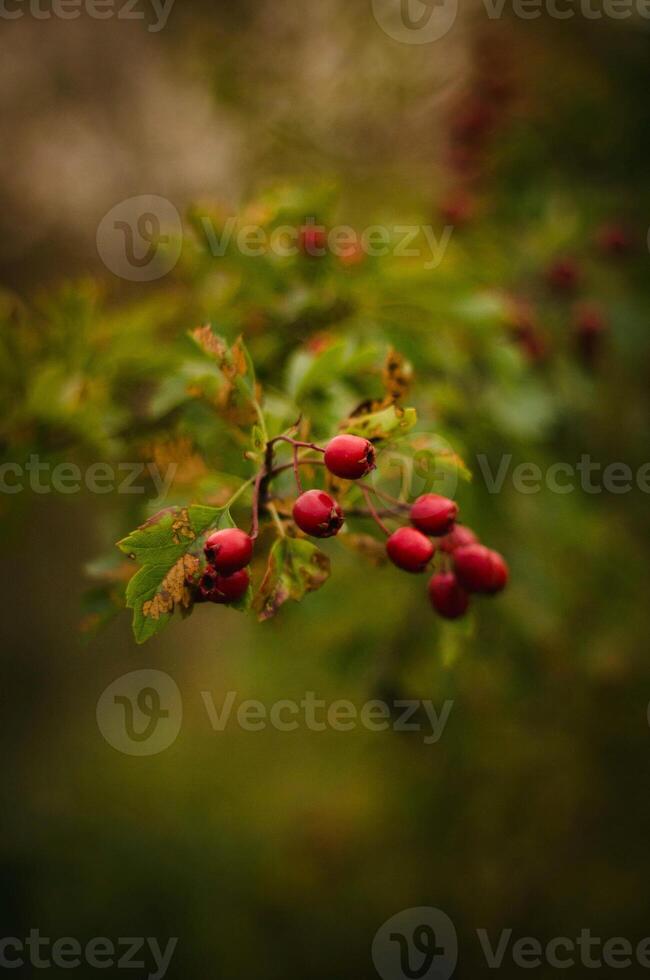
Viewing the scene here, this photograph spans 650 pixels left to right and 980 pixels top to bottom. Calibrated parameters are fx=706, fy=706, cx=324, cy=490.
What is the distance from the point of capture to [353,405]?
1279 millimetres

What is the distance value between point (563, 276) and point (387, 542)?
1.41 metres

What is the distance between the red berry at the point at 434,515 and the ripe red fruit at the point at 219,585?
0.25 m

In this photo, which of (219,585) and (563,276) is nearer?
(219,585)

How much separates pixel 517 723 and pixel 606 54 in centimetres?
236

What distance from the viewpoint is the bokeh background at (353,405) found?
1546 mm

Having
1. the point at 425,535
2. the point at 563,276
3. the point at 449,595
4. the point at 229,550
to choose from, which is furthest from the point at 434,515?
the point at 563,276

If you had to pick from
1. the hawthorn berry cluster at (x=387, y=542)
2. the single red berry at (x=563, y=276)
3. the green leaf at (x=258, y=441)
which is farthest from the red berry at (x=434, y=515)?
the single red berry at (x=563, y=276)

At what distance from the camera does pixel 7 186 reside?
14.9ft

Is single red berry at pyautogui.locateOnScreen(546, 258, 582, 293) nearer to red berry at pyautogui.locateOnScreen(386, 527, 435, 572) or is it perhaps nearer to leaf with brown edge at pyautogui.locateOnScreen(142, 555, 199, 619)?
red berry at pyautogui.locateOnScreen(386, 527, 435, 572)

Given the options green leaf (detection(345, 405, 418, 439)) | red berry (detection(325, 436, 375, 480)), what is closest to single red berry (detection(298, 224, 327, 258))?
green leaf (detection(345, 405, 418, 439))

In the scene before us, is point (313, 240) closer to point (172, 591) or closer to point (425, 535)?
point (425, 535)

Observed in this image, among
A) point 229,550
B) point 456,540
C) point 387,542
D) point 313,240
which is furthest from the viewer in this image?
point 313,240

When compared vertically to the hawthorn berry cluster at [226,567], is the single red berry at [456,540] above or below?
below

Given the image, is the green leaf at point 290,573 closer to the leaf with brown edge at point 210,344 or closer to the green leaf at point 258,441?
the green leaf at point 258,441
